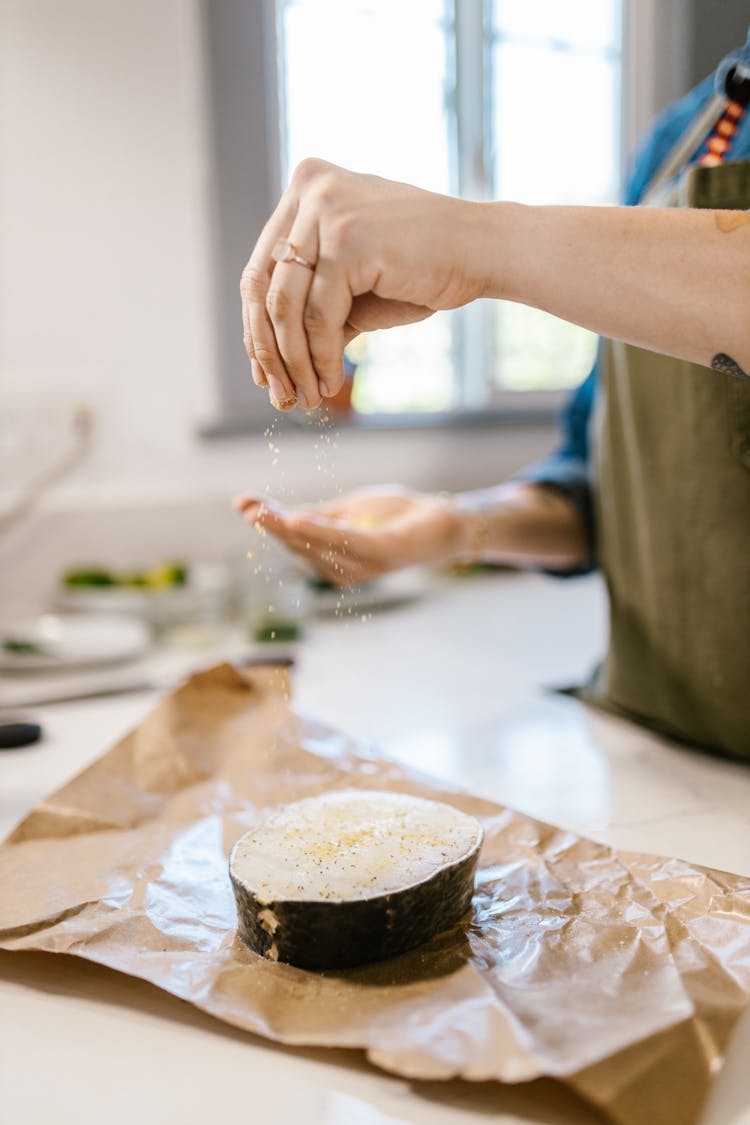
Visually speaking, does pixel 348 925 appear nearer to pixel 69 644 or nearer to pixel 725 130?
pixel 725 130

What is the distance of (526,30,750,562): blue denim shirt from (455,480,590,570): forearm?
0.06 feet

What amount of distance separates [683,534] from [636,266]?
1.10 ft

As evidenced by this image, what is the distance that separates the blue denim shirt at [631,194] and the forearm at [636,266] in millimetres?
289

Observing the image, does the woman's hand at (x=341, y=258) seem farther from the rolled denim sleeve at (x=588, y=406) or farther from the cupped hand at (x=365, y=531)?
the rolled denim sleeve at (x=588, y=406)

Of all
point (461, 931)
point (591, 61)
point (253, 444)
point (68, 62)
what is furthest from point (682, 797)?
point (591, 61)

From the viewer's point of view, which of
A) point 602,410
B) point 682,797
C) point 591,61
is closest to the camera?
point 682,797

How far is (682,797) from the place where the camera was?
840 mm

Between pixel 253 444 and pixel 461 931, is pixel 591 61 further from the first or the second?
pixel 461 931

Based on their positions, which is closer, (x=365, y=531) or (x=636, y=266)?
(x=636, y=266)

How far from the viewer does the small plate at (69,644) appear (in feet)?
4.39

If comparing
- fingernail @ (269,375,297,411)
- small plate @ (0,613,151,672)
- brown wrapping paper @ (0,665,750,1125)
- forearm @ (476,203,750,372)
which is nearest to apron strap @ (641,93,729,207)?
forearm @ (476,203,750,372)

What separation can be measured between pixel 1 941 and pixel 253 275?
426 mm

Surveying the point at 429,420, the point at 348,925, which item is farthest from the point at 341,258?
the point at 429,420

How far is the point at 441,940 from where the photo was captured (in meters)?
0.59
